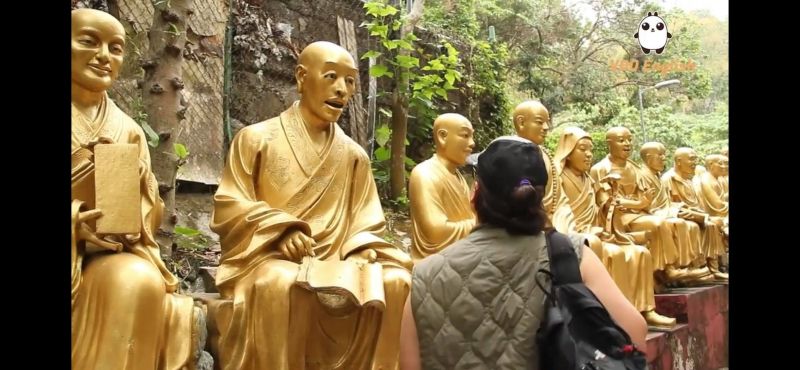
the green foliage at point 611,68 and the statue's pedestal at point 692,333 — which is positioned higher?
the green foliage at point 611,68

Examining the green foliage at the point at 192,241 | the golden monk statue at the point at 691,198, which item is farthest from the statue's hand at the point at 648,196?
the green foliage at the point at 192,241

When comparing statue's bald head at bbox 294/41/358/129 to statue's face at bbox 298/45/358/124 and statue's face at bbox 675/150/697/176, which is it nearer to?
statue's face at bbox 298/45/358/124

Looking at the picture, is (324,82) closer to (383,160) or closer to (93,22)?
(93,22)

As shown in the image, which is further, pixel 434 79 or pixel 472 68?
pixel 472 68

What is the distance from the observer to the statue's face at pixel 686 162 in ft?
31.0

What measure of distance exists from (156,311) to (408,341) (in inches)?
54.9

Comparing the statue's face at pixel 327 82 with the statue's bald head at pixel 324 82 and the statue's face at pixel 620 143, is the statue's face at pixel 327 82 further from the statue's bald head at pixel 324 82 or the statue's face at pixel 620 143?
the statue's face at pixel 620 143

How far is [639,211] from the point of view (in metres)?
7.67

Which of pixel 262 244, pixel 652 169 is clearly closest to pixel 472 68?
pixel 652 169

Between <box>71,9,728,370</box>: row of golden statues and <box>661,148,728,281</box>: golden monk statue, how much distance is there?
14.6ft

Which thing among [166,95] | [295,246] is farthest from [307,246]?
[166,95]

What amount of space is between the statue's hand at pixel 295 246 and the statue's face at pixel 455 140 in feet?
5.45
